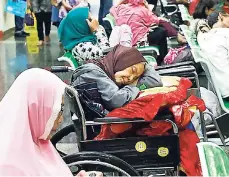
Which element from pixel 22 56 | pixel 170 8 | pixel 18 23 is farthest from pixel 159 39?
pixel 18 23

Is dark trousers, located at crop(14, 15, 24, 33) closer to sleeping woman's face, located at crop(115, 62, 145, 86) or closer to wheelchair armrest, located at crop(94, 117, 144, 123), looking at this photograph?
sleeping woman's face, located at crop(115, 62, 145, 86)

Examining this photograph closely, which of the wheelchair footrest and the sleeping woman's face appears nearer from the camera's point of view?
the wheelchair footrest

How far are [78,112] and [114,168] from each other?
51cm

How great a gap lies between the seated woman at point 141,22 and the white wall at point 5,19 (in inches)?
205

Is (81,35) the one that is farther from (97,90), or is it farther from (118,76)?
(97,90)

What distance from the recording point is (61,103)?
2.61 metres

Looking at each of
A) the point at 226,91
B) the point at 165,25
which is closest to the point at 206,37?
the point at 226,91

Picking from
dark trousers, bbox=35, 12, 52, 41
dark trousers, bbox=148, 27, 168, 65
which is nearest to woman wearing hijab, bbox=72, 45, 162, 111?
dark trousers, bbox=148, 27, 168, 65

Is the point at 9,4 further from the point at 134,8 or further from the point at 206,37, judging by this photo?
the point at 206,37

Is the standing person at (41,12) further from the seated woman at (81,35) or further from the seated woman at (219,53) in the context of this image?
the seated woman at (219,53)

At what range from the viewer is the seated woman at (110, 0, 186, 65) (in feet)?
22.5

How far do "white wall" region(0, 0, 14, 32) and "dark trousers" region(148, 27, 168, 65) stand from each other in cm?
538

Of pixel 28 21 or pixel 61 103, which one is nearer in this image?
pixel 61 103

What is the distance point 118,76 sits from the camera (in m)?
3.70
